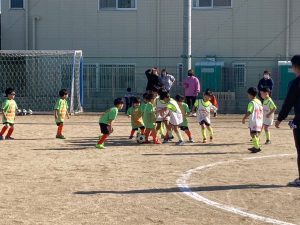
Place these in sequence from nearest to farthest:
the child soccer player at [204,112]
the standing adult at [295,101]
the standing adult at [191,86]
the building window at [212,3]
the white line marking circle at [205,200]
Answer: the white line marking circle at [205,200], the standing adult at [295,101], the child soccer player at [204,112], the standing adult at [191,86], the building window at [212,3]

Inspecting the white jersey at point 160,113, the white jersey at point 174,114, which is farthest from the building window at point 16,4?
the white jersey at point 174,114

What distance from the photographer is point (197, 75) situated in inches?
1096

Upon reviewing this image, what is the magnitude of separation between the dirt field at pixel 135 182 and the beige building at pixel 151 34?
12864 millimetres

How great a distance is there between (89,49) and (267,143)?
16.2 m

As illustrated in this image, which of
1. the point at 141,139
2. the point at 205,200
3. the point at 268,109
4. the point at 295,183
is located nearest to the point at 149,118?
the point at 141,139

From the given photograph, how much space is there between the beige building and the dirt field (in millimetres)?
12864

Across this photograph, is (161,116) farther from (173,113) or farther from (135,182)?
(135,182)

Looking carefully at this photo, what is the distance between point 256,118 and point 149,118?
8.95 ft

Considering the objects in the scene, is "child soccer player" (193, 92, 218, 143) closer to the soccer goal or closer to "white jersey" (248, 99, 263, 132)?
"white jersey" (248, 99, 263, 132)

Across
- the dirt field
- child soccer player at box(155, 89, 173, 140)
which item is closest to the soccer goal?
the dirt field

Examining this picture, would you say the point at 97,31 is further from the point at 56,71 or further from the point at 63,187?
the point at 63,187

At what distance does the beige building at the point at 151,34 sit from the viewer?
28141mm

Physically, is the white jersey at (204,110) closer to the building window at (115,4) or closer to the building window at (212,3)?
the building window at (212,3)

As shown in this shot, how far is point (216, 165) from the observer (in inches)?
454
